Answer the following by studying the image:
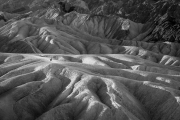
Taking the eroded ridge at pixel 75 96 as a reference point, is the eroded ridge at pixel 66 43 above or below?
below

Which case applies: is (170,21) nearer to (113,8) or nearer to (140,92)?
(113,8)

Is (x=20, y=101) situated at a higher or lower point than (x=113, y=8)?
higher

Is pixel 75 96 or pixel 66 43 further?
pixel 66 43

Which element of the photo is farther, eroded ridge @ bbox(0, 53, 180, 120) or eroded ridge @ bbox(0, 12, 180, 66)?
eroded ridge @ bbox(0, 12, 180, 66)

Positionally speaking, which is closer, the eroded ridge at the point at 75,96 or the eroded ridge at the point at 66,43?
the eroded ridge at the point at 75,96

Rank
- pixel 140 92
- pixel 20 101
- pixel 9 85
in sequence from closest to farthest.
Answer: pixel 20 101
pixel 9 85
pixel 140 92

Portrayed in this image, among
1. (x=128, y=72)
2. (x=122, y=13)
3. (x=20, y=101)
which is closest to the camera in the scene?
(x=20, y=101)

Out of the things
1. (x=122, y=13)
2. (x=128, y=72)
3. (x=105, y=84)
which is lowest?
(x=122, y=13)

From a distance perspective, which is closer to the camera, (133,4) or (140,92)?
(140,92)

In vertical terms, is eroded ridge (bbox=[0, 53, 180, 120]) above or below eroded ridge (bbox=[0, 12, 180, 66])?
above

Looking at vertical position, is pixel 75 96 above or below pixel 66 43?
above

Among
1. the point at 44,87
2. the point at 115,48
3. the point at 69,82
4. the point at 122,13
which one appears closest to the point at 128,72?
the point at 69,82
